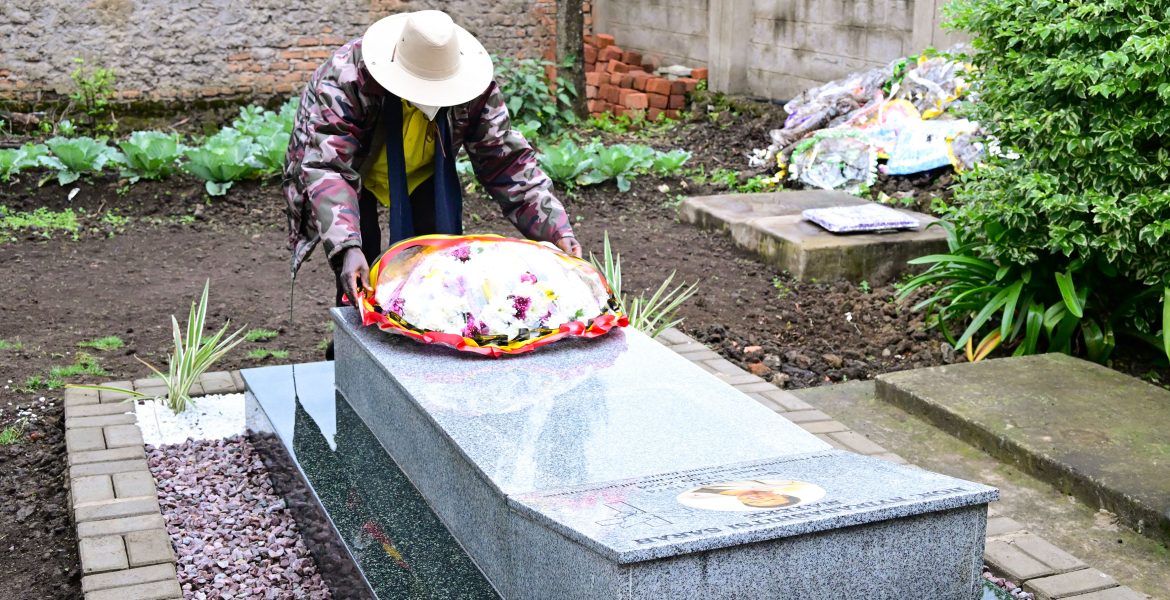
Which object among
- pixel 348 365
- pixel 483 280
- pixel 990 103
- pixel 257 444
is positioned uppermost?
pixel 990 103

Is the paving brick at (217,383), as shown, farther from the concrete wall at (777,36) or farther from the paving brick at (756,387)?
the concrete wall at (777,36)

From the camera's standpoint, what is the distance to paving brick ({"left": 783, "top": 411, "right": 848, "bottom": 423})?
4.32 metres

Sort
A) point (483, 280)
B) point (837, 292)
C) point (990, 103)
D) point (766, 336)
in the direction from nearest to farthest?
point (483, 280) → point (990, 103) → point (766, 336) → point (837, 292)

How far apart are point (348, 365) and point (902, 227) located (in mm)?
3573

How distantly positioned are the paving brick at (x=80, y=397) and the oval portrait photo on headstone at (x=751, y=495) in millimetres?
2819

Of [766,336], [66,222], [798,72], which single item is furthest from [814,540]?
[798,72]

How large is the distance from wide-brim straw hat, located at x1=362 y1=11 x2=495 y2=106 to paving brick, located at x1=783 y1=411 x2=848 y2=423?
5.22 feet

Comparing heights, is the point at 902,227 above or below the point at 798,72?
below

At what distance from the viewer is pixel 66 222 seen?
755 centimetres

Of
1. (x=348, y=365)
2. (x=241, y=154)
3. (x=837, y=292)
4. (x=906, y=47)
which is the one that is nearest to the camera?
(x=348, y=365)

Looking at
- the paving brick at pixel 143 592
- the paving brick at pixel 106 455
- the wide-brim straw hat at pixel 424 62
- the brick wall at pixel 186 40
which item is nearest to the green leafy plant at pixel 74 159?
the brick wall at pixel 186 40

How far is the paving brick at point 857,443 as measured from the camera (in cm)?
401

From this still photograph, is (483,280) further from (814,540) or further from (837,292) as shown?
(837,292)

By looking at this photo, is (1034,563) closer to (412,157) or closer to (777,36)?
(412,157)
